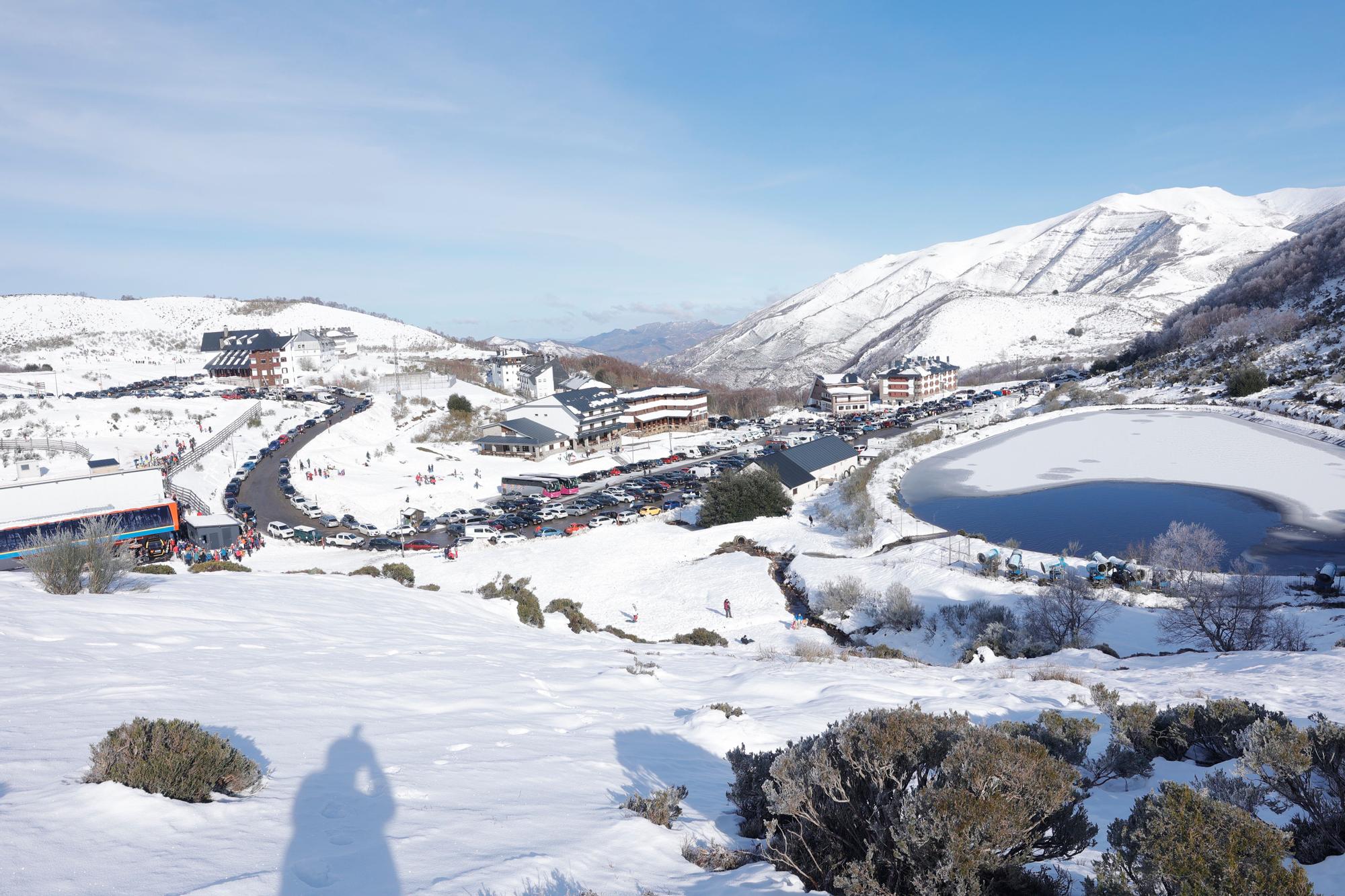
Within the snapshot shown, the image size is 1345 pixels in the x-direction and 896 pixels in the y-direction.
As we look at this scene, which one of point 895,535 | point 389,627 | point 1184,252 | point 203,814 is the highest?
point 1184,252

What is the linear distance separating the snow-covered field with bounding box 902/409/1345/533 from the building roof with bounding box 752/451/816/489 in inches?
248

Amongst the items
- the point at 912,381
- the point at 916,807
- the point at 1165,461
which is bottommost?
the point at 1165,461

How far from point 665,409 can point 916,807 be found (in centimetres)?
7066

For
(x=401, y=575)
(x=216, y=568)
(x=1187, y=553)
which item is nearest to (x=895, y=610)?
(x=1187, y=553)

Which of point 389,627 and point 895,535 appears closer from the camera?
point 389,627

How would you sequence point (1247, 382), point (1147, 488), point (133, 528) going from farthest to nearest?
point (1247, 382), point (1147, 488), point (133, 528)

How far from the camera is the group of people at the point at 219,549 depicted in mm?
23797

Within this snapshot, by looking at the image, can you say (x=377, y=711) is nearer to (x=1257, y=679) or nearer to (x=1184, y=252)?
(x=1257, y=679)

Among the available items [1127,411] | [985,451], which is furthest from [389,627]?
[1127,411]

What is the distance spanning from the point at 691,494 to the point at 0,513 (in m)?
32.2

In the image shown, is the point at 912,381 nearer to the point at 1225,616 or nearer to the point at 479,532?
the point at 479,532

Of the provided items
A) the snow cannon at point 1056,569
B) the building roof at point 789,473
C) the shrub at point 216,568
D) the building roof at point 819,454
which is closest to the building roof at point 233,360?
the building roof at point 789,473

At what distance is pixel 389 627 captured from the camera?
1153cm

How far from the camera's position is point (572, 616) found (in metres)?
16.4
